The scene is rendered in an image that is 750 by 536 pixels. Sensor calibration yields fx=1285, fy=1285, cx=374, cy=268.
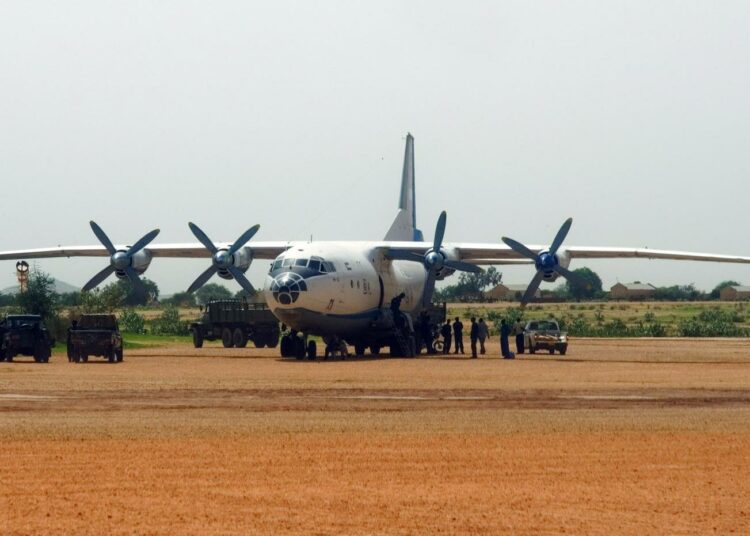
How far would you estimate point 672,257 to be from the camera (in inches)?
2019

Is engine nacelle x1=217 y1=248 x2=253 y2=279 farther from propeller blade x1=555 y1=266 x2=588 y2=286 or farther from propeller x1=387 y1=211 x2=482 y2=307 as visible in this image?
propeller blade x1=555 y1=266 x2=588 y2=286

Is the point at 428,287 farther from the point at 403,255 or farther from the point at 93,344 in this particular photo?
the point at 93,344

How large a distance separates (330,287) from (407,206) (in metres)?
17.5

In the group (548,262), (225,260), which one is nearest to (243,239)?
(225,260)

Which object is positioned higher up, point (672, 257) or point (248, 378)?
point (672, 257)

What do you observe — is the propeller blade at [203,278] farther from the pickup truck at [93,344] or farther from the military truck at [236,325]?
the military truck at [236,325]

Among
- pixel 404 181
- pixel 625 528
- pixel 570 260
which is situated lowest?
pixel 625 528

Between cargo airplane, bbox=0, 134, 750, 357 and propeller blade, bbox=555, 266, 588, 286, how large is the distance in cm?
7

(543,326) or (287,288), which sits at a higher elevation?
(287,288)

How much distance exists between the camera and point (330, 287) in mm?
45250

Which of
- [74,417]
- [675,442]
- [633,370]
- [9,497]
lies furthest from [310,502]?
[633,370]

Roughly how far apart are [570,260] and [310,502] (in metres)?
37.7

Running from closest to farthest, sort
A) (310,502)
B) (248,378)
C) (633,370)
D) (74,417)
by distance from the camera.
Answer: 1. (310,502)
2. (74,417)
3. (248,378)
4. (633,370)

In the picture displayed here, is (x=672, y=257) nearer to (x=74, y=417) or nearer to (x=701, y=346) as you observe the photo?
(x=701, y=346)
